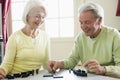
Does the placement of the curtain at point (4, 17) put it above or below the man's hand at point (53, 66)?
above

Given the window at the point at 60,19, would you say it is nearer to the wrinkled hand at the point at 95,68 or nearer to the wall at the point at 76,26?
the wall at the point at 76,26

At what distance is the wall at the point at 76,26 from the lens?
3.38m

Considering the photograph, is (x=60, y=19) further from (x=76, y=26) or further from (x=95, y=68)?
(x=95, y=68)

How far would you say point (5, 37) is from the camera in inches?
141

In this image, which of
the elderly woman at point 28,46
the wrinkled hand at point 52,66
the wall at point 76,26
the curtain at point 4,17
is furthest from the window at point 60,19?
Answer: the wrinkled hand at point 52,66

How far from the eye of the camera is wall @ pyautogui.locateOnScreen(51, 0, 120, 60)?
3383 millimetres

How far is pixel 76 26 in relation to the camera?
3586 mm

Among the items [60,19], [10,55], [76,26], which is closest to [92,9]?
[10,55]

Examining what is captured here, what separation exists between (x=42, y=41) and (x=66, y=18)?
5.53ft

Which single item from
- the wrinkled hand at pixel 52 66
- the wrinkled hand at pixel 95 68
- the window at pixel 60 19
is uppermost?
the window at pixel 60 19

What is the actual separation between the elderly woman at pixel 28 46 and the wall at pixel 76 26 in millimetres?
1582

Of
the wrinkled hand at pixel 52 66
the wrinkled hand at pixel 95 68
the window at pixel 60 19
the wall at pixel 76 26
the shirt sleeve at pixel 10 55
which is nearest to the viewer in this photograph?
the wrinkled hand at pixel 95 68

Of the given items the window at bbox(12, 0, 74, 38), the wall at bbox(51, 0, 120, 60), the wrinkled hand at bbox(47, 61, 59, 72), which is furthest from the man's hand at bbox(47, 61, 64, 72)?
the window at bbox(12, 0, 74, 38)

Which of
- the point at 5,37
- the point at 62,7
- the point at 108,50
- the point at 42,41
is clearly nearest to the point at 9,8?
the point at 5,37
